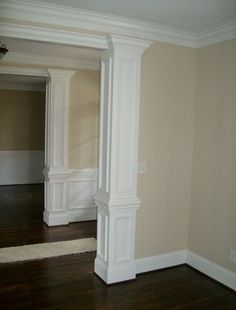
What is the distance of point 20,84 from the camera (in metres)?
8.81

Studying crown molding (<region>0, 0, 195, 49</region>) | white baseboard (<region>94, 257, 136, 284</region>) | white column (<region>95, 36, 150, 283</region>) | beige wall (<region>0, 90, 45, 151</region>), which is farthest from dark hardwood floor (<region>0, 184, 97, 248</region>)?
crown molding (<region>0, 0, 195, 49</region>)

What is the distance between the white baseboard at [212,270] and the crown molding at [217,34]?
230 cm

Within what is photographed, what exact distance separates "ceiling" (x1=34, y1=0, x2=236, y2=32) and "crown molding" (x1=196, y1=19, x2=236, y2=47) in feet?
0.23

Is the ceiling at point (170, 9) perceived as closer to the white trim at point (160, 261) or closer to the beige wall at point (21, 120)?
the white trim at point (160, 261)

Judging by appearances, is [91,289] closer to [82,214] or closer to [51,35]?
[51,35]

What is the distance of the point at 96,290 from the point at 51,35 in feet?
7.84

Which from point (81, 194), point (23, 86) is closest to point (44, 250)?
point (81, 194)

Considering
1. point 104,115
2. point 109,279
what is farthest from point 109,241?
point 104,115

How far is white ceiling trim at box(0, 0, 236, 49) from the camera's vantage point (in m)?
2.91

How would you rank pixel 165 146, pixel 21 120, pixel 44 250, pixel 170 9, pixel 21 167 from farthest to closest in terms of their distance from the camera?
pixel 21 167, pixel 21 120, pixel 44 250, pixel 165 146, pixel 170 9

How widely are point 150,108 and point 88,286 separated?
1.89 metres

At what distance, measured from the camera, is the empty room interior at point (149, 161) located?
10.1 feet

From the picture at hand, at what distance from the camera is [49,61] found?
5180 millimetres

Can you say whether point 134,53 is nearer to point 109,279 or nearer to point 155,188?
point 155,188
